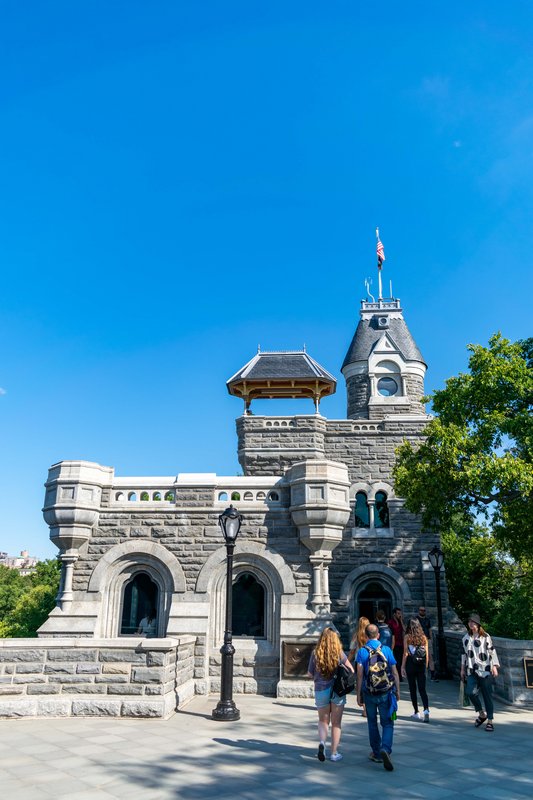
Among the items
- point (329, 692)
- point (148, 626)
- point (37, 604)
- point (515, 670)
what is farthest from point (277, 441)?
point (37, 604)

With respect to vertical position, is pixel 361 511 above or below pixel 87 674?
above

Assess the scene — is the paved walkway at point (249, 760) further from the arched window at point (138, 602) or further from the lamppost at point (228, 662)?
the arched window at point (138, 602)

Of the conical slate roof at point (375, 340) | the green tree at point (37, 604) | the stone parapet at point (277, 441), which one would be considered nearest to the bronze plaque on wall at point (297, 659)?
the stone parapet at point (277, 441)

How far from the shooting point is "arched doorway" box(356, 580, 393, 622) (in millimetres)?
20109

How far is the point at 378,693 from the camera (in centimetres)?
684

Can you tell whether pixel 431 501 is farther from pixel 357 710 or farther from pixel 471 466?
pixel 357 710

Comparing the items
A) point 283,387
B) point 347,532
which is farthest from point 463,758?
point 283,387

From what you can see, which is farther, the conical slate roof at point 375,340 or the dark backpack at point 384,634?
the conical slate roof at point 375,340

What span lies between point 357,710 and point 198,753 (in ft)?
14.4

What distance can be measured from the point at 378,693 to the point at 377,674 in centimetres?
20

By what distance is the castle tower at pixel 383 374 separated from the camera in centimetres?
2753

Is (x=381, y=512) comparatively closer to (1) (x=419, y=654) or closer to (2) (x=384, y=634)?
(2) (x=384, y=634)

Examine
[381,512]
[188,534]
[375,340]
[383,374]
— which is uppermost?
[375,340]

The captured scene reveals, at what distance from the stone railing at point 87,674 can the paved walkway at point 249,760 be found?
352 mm
